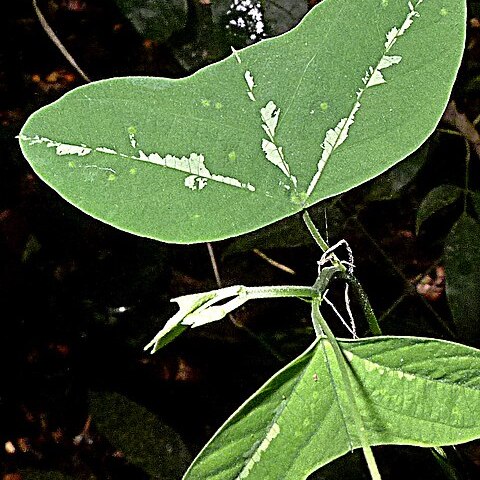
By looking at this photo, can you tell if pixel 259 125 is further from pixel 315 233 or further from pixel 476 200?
pixel 476 200

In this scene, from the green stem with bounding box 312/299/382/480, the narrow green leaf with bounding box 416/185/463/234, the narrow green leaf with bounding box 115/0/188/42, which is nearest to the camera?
the green stem with bounding box 312/299/382/480

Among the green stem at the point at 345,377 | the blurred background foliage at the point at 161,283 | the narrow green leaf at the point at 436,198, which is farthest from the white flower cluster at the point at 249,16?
the green stem at the point at 345,377

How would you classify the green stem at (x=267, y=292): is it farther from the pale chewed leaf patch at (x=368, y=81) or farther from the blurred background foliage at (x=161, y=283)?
the blurred background foliage at (x=161, y=283)

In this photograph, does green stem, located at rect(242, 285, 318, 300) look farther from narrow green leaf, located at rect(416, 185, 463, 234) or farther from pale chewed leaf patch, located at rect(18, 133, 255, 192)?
narrow green leaf, located at rect(416, 185, 463, 234)

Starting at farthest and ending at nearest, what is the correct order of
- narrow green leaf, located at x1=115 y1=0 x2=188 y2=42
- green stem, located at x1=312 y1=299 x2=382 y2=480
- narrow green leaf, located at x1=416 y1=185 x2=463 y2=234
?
narrow green leaf, located at x1=416 y1=185 x2=463 y2=234 → narrow green leaf, located at x1=115 y1=0 x2=188 y2=42 → green stem, located at x1=312 y1=299 x2=382 y2=480

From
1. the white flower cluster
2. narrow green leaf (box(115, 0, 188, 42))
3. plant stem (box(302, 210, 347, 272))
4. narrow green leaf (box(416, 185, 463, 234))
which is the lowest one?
narrow green leaf (box(416, 185, 463, 234))

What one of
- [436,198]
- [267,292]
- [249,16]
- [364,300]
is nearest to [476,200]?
[436,198]

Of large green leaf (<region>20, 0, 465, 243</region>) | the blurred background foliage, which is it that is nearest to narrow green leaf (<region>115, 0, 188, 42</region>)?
the blurred background foliage
